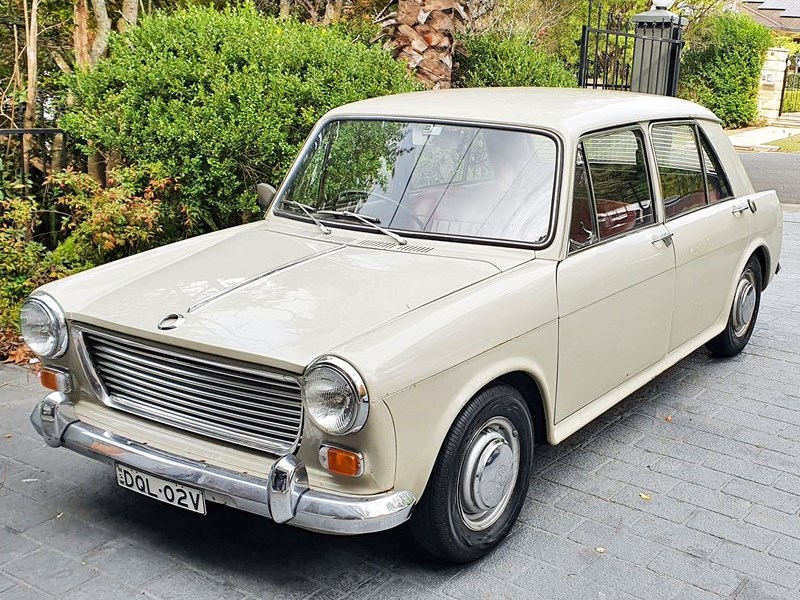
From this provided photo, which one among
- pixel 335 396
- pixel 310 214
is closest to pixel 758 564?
pixel 335 396

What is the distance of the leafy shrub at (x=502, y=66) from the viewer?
34.7ft

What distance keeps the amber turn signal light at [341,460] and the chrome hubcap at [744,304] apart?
3.68 meters

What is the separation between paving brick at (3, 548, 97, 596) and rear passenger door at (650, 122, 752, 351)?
3264 mm

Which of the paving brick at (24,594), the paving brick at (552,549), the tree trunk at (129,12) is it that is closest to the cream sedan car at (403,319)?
the paving brick at (552,549)

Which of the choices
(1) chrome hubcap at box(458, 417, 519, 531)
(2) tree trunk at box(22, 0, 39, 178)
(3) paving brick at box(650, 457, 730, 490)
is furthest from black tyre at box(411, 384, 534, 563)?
(2) tree trunk at box(22, 0, 39, 178)

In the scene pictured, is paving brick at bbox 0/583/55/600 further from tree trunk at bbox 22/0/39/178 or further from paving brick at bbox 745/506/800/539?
tree trunk at bbox 22/0/39/178

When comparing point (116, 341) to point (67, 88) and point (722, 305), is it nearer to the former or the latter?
point (722, 305)

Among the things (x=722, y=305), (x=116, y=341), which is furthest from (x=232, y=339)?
(x=722, y=305)

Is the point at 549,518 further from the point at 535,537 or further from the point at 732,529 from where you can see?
the point at 732,529

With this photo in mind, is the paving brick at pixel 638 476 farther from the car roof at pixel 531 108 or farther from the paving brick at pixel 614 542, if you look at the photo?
the car roof at pixel 531 108

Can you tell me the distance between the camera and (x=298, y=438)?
3.17 m

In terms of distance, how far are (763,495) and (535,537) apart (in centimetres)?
126

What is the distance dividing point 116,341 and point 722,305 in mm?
3789

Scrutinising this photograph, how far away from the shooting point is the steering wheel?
4.24m
